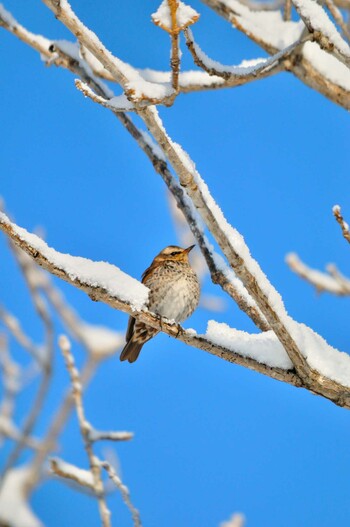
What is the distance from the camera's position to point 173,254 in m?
6.87

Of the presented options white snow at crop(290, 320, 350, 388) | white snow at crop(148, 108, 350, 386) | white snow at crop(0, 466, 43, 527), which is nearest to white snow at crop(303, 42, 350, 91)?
white snow at crop(148, 108, 350, 386)

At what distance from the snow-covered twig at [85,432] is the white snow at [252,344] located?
0.89 metres

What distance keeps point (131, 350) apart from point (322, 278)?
192cm

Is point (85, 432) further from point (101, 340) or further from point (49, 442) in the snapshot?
point (101, 340)

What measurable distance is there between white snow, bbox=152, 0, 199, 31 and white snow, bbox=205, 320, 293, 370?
1.49m

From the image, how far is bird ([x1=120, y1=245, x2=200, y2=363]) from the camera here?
20.4 feet

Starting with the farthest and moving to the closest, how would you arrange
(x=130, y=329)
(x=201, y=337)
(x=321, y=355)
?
(x=130, y=329) < (x=201, y=337) < (x=321, y=355)

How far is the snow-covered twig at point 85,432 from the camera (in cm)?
333

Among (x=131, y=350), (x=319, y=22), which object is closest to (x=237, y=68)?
(x=319, y=22)

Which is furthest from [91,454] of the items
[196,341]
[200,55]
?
[200,55]

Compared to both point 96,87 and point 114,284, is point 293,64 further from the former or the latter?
point 114,284

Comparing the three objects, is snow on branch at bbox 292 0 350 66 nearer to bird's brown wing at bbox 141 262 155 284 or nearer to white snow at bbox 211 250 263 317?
white snow at bbox 211 250 263 317

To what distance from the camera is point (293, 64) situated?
15.9 feet

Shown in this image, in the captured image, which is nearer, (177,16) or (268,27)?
(177,16)
